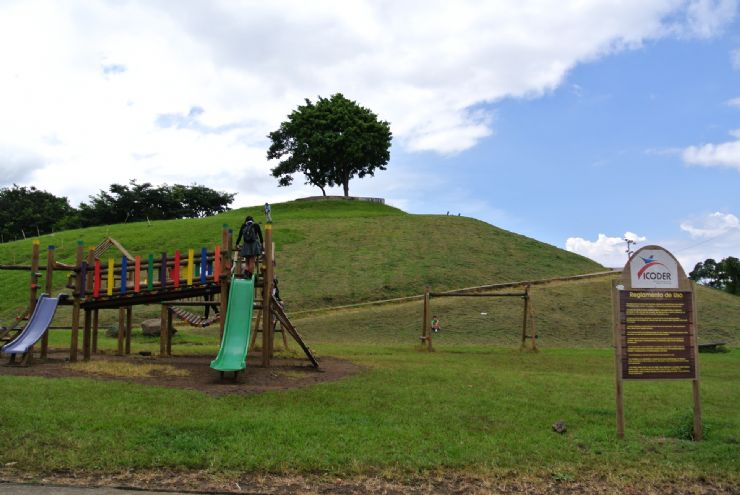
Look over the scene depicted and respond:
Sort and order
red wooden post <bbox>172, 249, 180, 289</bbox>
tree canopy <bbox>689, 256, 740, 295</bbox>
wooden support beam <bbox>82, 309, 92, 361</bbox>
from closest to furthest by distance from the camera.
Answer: red wooden post <bbox>172, 249, 180, 289</bbox> < wooden support beam <bbox>82, 309, 92, 361</bbox> < tree canopy <bbox>689, 256, 740, 295</bbox>

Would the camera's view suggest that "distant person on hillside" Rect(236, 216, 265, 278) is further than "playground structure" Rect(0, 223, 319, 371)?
Yes

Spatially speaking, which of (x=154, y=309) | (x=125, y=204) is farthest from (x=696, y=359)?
(x=125, y=204)

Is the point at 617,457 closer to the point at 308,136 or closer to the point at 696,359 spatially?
the point at 696,359

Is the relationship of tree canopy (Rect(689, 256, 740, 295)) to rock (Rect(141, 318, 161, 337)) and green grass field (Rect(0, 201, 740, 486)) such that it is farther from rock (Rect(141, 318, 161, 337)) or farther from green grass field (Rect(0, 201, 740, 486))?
rock (Rect(141, 318, 161, 337))

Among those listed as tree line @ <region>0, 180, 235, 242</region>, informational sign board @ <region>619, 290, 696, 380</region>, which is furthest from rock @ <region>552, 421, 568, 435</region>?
tree line @ <region>0, 180, 235, 242</region>

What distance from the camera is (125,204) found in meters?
Answer: 79.8

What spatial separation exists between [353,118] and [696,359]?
63.2 m

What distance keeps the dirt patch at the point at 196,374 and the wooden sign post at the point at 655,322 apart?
5.45 metres

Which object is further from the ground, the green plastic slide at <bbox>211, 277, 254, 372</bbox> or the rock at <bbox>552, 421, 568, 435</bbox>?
the green plastic slide at <bbox>211, 277, 254, 372</bbox>

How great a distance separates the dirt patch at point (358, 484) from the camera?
5.14 meters

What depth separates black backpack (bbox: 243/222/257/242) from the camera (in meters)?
13.3

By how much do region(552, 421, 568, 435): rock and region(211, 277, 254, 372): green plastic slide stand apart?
5.50 metres

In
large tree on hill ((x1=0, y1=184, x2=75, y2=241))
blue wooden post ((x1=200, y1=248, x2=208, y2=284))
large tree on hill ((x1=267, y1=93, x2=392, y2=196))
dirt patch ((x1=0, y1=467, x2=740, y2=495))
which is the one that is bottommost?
dirt patch ((x1=0, y1=467, x2=740, y2=495))

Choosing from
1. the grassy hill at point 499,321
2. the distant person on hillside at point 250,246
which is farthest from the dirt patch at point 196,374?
the grassy hill at point 499,321
